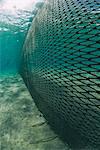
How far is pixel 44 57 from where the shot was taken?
3.59m

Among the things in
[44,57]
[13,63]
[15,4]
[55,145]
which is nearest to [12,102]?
[55,145]

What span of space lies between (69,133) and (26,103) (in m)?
3.60

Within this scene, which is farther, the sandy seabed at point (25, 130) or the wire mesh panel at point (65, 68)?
the sandy seabed at point (25, 130)

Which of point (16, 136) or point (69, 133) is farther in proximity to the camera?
point (16, 136)

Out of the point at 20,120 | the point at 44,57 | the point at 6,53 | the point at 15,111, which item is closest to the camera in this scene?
the point at 44,57

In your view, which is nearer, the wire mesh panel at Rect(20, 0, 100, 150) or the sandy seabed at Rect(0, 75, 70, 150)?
the wire mesh panel at Rect(20, 0, 100, 150)

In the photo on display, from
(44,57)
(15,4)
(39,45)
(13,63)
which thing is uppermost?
(15,4)

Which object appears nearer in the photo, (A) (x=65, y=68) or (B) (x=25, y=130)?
(A) (x=65, y=68)

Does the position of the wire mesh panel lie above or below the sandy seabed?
above

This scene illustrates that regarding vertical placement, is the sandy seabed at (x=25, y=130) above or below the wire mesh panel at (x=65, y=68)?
below

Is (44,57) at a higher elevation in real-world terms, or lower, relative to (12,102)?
higher

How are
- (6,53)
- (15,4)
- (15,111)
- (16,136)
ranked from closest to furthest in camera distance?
(16,136), (15,111), (15,4), (6,53)

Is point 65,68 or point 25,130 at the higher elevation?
point 65,68

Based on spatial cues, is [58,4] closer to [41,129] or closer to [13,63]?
[41,129]
